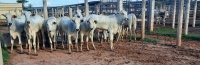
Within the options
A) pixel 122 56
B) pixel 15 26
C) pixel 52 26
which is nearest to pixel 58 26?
pixel 52 26

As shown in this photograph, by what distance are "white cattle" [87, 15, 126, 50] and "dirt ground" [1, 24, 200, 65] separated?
0.82m

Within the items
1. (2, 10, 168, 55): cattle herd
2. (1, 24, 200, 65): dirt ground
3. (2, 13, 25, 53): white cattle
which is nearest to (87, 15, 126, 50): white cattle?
(2, 10, 168, 55): cattle herd

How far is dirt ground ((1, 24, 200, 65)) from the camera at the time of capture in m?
8.16

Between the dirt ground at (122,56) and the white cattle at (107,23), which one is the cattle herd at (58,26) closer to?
the white cattle at (107,23)

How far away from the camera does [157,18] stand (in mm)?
22625

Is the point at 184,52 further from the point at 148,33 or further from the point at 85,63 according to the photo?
the point at 148,33

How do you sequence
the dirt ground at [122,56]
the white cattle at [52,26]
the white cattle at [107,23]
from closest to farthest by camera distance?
the dirt ground at [122,56] → the white cattle at [107,23] → the white cattle at [52,26]

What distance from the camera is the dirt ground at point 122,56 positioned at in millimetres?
8156

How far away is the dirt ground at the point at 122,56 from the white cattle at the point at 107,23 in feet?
2.69

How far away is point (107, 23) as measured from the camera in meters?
10.5

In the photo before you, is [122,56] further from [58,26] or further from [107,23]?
[58,26]

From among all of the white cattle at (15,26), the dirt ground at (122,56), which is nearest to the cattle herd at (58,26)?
the white cattle at (15,26)

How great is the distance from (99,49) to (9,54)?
364 cm

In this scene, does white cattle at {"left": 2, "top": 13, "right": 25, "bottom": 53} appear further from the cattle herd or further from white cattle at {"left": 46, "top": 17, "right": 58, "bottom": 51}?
white cattle at {"left": 46, "top": 17, "right": 58, "bottom": 51}
